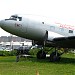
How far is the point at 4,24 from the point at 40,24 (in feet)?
10.4

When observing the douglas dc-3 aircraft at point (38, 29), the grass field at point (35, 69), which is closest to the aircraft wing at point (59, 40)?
the douglas dc-3 aircraft at point (38, 29)

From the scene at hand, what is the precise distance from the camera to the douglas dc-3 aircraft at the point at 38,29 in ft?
80.5

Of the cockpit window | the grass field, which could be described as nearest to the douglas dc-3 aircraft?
the cockpit window

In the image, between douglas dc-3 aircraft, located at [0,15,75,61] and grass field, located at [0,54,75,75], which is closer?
Result: grass field, located at [0,54,75,75]

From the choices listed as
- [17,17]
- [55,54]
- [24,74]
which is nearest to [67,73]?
[24,74]

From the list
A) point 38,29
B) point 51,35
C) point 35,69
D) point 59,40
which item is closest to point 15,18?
point 38,29

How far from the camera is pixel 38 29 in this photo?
24953 millimetres

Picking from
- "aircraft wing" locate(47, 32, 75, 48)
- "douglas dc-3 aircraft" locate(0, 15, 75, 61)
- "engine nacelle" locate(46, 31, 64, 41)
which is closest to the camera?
"aircraft wing" locate(47, 32, 75, 48)

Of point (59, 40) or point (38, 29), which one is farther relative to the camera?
point (38, 29)

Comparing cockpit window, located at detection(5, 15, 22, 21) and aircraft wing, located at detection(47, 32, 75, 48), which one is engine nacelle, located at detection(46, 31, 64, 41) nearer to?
aircraft wing, located at detection(47, 32, 75, 48)

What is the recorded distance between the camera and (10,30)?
24719 mm

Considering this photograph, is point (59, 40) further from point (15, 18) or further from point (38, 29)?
point (15, 18)

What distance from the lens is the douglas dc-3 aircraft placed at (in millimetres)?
24531

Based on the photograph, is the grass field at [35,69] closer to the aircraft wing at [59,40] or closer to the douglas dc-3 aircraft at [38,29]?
the aircraft wing at [59,40]
